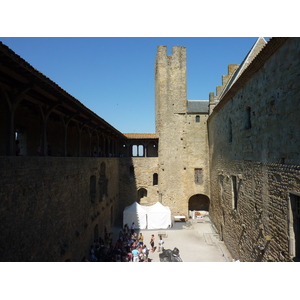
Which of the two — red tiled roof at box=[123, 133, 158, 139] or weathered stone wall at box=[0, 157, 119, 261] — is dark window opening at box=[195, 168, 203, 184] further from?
weathered stone wall at box=[0, 157, 119, 261]

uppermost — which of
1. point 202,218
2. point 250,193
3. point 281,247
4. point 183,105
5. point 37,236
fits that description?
point 183,105

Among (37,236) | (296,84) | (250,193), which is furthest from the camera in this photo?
(250,193)

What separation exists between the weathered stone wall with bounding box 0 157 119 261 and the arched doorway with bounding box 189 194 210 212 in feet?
47.5

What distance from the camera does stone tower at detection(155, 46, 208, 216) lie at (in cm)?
2159

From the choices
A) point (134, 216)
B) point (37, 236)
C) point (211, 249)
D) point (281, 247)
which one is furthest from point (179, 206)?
point (37, 236)

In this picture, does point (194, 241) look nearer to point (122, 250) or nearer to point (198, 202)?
point (122, 250)

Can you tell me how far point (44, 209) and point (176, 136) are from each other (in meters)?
16.5

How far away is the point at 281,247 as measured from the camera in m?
6.50

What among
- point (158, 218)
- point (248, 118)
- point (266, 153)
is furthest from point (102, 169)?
point (266, 153)

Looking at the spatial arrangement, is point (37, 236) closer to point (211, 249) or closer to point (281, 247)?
point (281, 247)

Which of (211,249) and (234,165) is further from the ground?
(234,165)

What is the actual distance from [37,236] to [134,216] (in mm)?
12261

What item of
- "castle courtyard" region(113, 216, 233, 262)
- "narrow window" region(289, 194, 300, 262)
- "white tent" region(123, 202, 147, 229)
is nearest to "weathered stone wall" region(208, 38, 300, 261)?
"narrow window" region(289, 194, 300, 262)

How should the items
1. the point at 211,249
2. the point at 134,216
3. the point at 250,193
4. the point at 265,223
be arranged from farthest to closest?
the point at 134,216 → the point at 211,249 → the point at 250,193 → the point at 265,223
